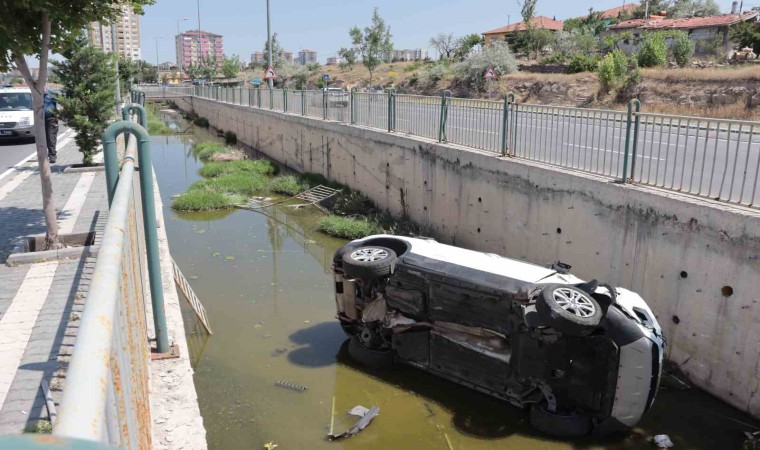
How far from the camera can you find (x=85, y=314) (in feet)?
5.11

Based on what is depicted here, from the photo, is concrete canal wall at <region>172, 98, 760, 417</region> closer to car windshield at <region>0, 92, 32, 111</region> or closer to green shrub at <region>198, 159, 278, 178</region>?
green shrub at <region>198, 159, 278, 178</region>

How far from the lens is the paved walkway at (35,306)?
13.6 ft

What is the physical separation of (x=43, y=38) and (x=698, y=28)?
221 feet

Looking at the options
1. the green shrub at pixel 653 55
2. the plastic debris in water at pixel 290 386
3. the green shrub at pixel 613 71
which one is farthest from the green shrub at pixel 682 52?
the plastic debris in water at pixel 290 386

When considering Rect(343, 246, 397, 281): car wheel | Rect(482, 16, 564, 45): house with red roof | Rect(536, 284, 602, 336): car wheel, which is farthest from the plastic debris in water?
Rect(482, 16, 564, 45): house with red roof

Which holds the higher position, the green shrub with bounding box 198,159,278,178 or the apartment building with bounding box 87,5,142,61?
the apartment building with bounding box 87,5,142,61

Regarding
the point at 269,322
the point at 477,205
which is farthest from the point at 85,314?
the point at 477,205

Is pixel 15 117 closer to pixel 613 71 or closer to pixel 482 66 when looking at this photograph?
pixel 613 71

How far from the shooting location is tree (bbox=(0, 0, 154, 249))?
716 centimetres

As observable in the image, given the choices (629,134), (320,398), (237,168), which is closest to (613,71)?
(237,168)

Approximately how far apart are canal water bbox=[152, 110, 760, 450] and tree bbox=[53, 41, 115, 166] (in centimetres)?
670

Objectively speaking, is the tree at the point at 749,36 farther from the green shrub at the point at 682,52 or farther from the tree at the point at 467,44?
the tree at the point at 467,44

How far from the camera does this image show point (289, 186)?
53.4 ft

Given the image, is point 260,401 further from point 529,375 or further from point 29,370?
point 529,375
